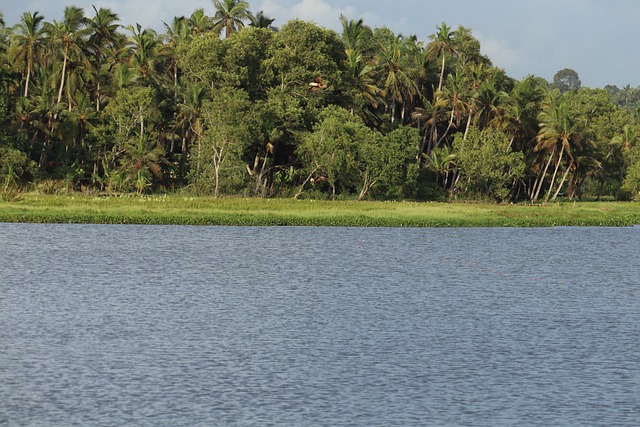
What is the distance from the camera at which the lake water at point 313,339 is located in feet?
47.6

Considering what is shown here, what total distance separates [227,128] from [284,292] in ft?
151

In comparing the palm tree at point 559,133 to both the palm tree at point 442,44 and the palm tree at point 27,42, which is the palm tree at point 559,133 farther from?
the palm tree at point 27,42

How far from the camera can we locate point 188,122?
269 ft

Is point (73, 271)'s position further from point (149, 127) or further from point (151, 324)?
point (149, 127)

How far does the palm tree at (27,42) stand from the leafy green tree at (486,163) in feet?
120

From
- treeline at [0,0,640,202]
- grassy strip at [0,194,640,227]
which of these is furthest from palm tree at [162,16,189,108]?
grassy strip at [0,194,640,227]

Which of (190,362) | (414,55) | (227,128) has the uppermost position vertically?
(414,55)

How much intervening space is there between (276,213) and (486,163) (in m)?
28.7

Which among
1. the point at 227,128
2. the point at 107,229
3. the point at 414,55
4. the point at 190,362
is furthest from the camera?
the point at 414,55

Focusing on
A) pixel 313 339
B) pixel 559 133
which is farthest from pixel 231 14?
pixel 313 339

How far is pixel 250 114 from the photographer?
7525 centimetres

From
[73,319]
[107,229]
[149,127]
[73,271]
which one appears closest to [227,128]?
[149,127]

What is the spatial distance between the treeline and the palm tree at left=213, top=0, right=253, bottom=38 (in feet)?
0.69

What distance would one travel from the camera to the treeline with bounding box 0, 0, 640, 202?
75.5 m
